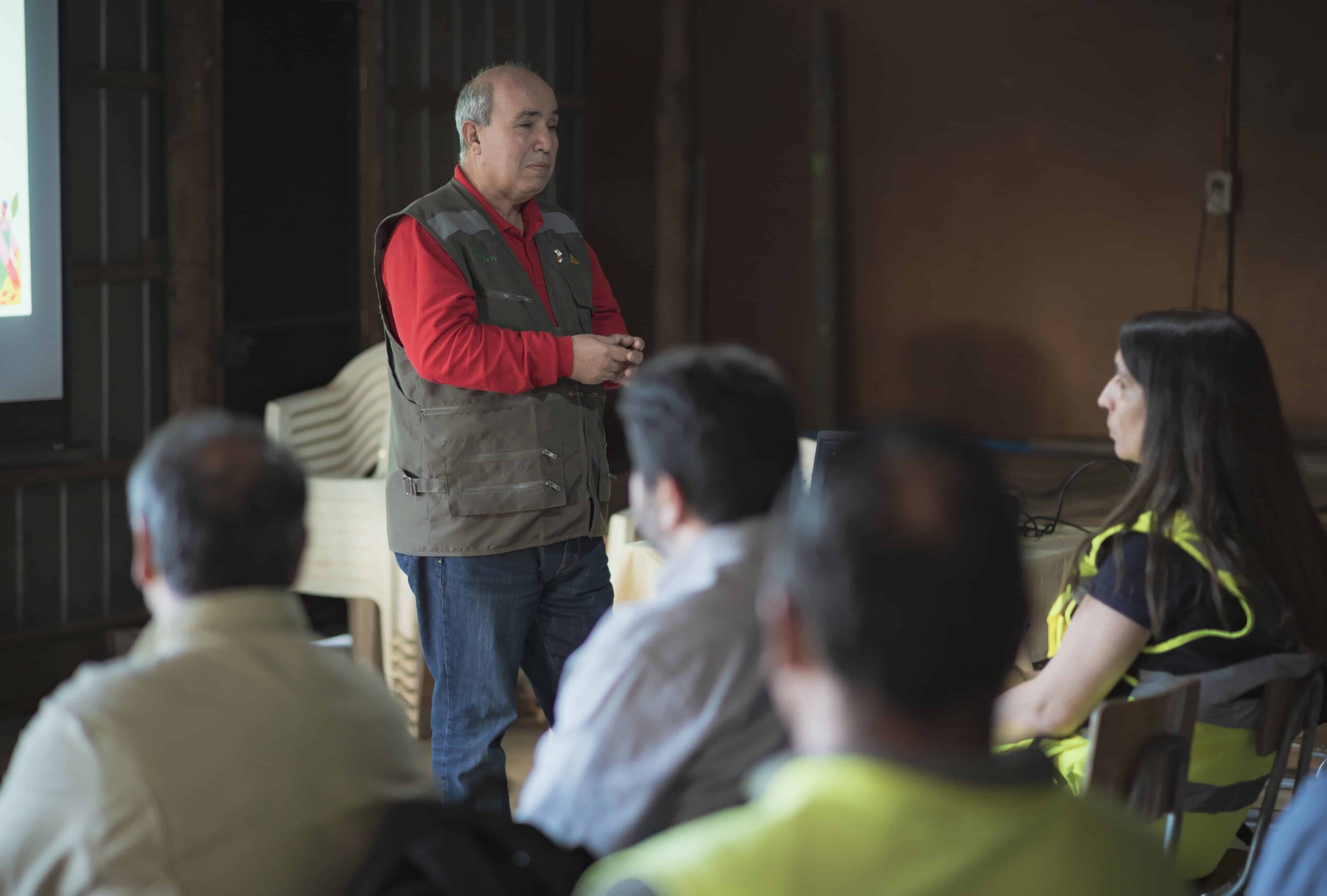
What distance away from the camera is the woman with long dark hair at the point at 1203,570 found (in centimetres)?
192

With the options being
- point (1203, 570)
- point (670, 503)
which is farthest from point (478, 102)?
point (1203, 570)

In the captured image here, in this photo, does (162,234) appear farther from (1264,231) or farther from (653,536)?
(1264,231)

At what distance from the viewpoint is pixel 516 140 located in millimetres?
2662

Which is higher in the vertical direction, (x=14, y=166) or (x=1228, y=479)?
(x=14, y=166)

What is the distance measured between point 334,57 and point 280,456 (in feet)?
12.3

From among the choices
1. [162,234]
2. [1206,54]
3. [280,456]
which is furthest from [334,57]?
[280,456]

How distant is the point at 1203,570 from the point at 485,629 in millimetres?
1226

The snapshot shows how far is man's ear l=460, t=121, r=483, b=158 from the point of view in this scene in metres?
2.70

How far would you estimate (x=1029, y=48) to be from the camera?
19.7 ft

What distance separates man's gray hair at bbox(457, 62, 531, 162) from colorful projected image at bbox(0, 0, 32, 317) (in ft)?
4.98

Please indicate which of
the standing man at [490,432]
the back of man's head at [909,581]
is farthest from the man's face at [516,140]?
the back of man's head at [909,581]

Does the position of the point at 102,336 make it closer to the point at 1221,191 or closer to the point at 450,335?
the point at 450,335

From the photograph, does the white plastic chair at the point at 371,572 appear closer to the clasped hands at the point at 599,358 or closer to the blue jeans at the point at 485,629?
the blue jeans at the point at 485,629

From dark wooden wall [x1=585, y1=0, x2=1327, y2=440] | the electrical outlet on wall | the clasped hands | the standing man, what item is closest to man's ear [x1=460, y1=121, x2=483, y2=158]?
the standing man
